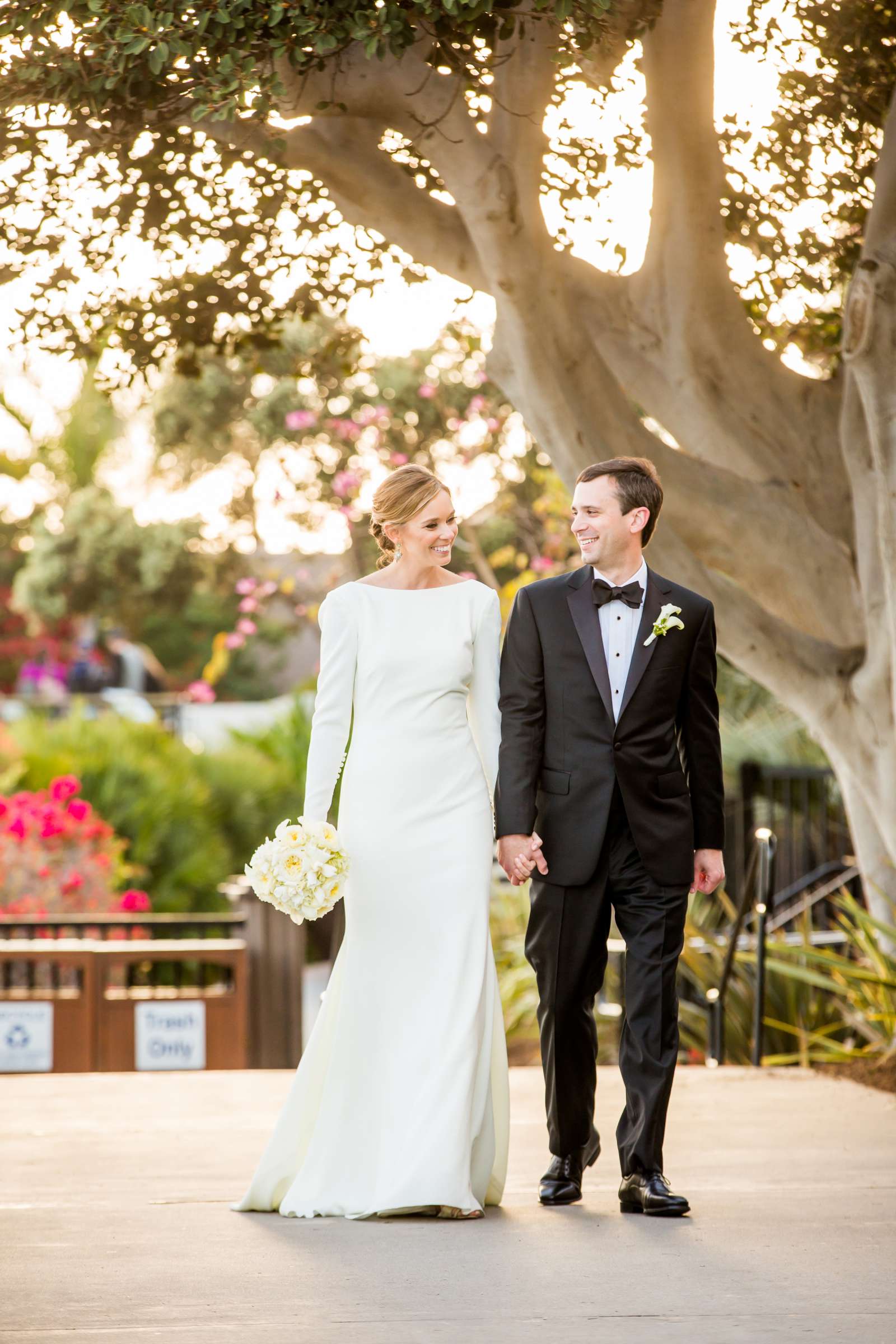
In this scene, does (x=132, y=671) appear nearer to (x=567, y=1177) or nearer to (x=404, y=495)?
(x=404, y=495)

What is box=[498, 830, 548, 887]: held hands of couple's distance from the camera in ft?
14.7

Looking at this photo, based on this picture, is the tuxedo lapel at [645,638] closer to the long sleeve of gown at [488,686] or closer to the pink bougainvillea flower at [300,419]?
the long sleeve of gown at [488,686]

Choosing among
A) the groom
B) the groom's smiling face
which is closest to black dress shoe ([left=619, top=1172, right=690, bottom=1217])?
the groom

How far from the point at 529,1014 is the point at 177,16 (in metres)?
7.14

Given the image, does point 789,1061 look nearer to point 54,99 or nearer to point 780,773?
point 780,773

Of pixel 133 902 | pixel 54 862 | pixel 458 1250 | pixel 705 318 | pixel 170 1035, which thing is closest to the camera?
pixel 458 1250

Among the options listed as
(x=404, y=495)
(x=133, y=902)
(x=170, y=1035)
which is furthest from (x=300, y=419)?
(x=404, y=495)

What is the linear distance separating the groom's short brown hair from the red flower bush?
25.0 ft

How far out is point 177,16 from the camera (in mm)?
4828

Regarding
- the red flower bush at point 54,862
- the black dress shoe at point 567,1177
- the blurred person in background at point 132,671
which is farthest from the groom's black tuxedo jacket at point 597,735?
the blurred person in background at point 132,671

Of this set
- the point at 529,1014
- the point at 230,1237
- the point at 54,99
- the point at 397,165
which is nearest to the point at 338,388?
the point at 529,1014

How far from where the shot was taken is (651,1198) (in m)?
4.44

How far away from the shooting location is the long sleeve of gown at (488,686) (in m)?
4.70

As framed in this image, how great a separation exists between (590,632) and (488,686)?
36 centimetres
